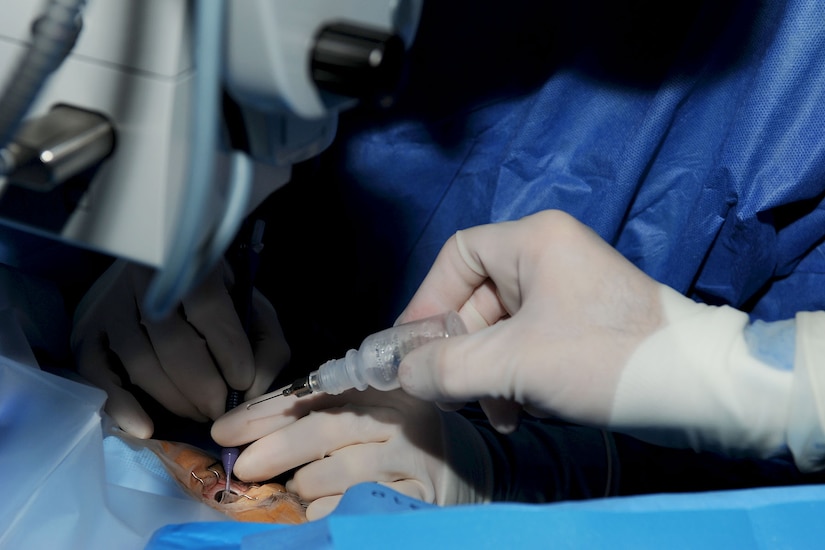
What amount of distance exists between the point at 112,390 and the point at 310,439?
0.89 ft

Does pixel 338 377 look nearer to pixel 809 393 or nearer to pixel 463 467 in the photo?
pixel 463 467

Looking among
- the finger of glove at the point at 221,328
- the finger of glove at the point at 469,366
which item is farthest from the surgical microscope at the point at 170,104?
the finger of glove at the point at 221,328

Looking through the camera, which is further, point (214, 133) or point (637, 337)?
point (637, 337)

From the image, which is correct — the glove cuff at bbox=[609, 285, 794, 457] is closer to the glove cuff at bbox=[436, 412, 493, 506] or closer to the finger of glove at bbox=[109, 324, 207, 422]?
the glove cuff at bbox=[436, 412, 493, 506]

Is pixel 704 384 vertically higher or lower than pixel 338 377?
higher

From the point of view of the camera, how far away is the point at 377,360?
0.82 meters

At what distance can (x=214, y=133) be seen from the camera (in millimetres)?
412

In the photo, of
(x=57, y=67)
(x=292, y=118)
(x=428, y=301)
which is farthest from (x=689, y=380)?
(x=57, y=67)

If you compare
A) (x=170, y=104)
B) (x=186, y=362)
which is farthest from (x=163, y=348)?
(x=170, y=104)

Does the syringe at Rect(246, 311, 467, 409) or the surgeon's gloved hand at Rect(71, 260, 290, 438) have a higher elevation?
the syringe at Rect(246, 311, 467, 409)

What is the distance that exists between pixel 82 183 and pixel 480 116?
24.0 inches

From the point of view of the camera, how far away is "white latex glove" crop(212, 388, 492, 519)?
36.4 inches

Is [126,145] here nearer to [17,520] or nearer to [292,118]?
[292,118]

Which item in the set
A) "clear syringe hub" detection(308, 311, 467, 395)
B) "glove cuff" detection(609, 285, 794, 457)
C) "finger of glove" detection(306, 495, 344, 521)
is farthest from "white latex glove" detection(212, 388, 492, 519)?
"glove cuff" detection(609, 285, 794, 457)
